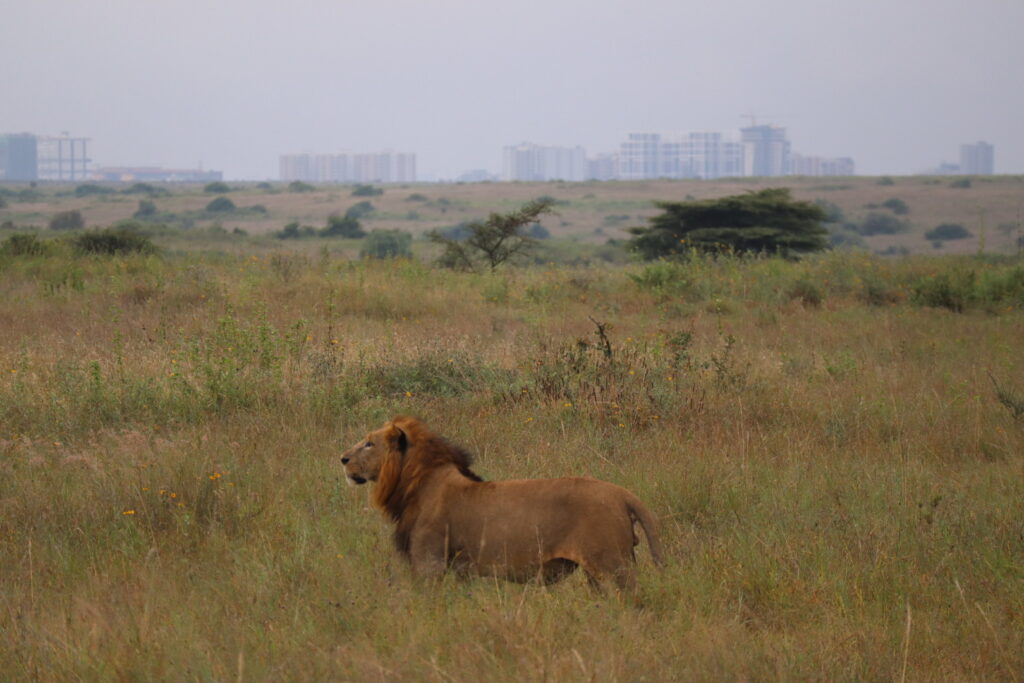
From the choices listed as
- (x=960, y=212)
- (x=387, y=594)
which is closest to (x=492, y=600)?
(x=387, y=594)

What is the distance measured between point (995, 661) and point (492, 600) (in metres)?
2.00

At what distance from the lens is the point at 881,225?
61.3 meters

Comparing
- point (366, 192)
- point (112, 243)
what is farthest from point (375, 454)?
point (366, 192)

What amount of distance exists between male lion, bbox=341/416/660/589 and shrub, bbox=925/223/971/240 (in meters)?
56.7

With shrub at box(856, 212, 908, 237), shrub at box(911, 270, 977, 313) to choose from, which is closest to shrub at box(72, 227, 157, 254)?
shrub at box(911, 270, 977, 313)

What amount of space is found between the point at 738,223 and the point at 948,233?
33.7m

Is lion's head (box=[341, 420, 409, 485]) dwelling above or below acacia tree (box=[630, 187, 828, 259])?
below

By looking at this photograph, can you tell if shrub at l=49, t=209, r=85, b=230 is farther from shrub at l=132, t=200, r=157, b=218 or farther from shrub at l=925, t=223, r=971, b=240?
shrub at l=925, t=223, r=971, b=240

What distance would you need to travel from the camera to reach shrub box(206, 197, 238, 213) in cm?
6825

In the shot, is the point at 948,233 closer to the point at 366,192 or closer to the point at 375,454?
the point at 366,192

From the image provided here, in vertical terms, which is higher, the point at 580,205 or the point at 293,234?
the point at 580,205

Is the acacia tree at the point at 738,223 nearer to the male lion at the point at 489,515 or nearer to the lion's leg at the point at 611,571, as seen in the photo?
the male lion at the point at 489,515

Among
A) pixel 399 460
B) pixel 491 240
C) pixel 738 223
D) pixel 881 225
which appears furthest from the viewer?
pixel 881 225

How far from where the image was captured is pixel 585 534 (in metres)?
4.18
